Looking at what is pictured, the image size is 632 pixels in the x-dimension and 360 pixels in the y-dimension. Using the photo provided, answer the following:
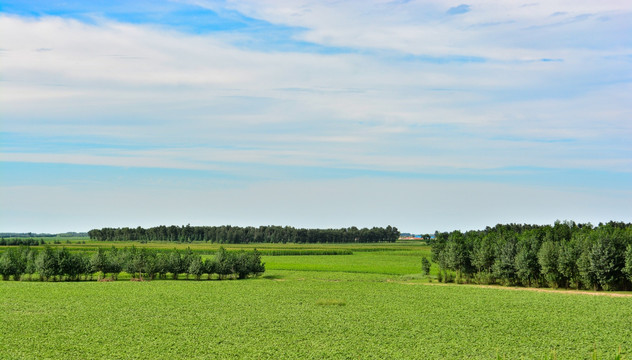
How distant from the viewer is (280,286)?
8400cm

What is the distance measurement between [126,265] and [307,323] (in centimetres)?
6393

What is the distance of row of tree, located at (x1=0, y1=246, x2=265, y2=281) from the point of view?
101 meters

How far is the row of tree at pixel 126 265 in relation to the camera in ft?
332

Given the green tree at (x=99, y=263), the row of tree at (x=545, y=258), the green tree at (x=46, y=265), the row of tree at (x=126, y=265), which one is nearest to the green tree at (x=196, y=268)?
the row of tree at (x=126, y=265)

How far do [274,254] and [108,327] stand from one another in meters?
126

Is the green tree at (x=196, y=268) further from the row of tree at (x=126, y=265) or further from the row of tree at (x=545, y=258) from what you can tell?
the row of tree at (x=545, y=258)

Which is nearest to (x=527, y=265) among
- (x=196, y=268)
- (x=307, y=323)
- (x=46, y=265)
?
(x=307, y=323)

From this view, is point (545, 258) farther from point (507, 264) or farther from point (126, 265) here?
point (126, 265)

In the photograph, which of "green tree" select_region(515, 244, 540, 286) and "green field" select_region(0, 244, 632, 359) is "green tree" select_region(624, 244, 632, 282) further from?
"green tree" select_region(515, 244, 540, 286)

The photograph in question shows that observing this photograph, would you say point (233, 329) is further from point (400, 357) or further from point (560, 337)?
point (560, 337)

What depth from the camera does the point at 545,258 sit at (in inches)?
3314

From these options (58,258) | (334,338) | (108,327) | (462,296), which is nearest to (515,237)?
(462,296)

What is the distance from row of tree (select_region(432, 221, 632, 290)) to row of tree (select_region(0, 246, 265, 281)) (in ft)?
126

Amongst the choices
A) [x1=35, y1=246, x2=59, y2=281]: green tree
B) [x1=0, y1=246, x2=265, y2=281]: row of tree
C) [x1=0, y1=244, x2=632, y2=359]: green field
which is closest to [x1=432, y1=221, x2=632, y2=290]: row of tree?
[x1=0, y1=244, x2=632, y2=359]: green field
